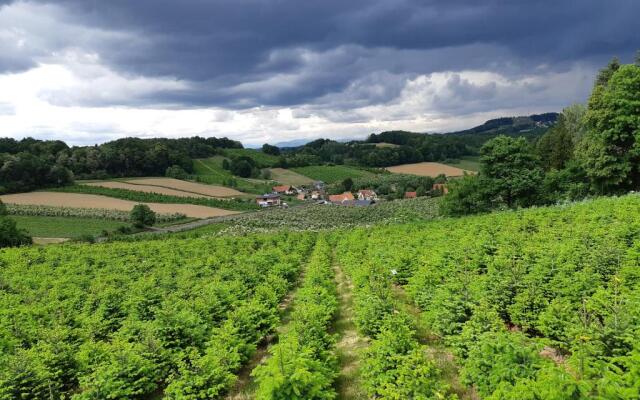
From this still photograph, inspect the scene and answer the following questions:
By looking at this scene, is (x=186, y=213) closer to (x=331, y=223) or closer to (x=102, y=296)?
(x=331, y=223)

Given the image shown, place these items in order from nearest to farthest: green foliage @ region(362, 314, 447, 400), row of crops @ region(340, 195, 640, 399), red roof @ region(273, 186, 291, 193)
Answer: row of crops @ region(340, 195, 640, 399), green foliage @ region(362, 314, 447, 400), red roof @ region(273, 186, 291, 193)

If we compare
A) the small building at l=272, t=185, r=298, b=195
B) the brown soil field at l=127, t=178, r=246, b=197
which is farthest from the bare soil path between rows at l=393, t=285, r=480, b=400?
the small building at l=272, t=185, r=298, b=195

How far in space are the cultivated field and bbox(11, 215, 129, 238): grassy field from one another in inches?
2957

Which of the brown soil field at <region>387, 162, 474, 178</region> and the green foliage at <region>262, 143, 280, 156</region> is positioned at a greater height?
the green foliage at <region>262, 143, 280, 156</region>

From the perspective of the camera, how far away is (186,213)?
78.1 metres

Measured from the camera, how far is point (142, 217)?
2672 inches

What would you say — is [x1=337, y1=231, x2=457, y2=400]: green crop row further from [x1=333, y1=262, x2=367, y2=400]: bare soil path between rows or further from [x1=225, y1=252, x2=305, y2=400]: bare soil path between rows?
[x1=225, y1=252, x2=305, y2=400]: bare soil path between rows

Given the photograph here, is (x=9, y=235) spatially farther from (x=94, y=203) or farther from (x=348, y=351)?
(x=348, y=351)

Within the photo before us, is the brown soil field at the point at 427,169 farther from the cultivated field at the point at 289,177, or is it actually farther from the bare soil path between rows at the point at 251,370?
the bare soil path between rows at the point at 251,370

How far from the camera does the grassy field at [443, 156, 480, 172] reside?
15373 cm


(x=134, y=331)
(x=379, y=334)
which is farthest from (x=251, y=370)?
(x=379, y=334)

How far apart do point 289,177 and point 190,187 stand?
47.0 metres

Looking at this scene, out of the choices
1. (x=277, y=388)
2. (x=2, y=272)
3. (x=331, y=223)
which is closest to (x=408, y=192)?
(x=331, y=223)

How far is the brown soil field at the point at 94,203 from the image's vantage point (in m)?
76.0
